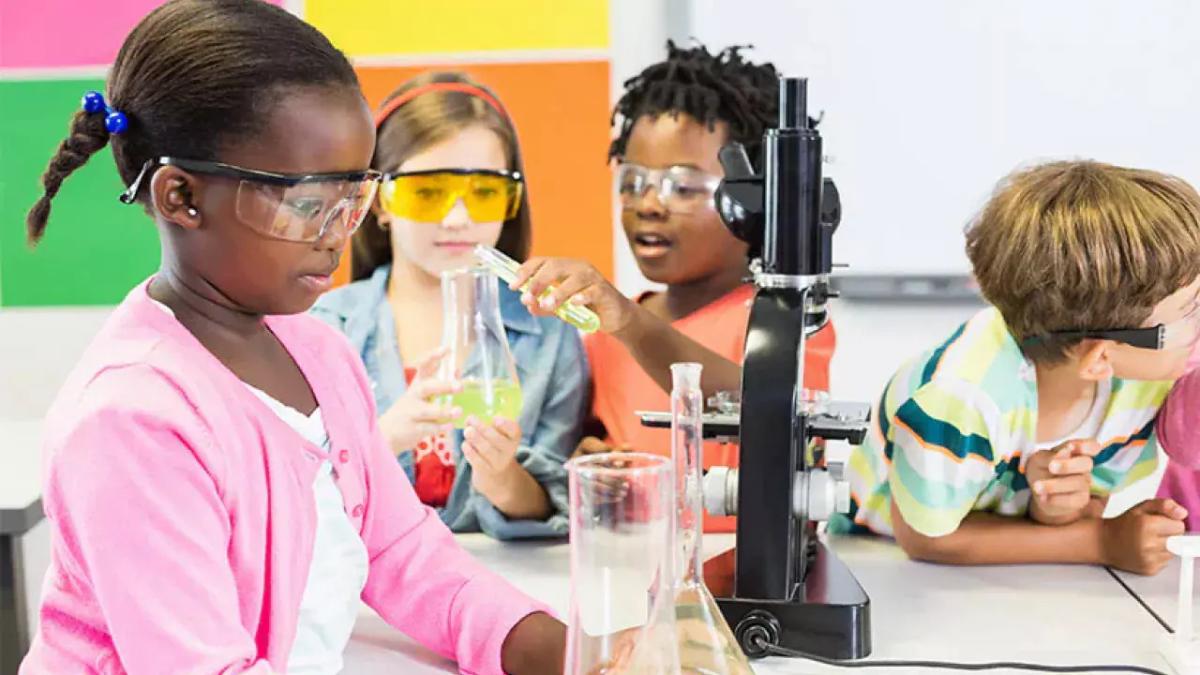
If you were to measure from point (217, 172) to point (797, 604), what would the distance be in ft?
2.04

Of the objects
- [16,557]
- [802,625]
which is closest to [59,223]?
[16,557]

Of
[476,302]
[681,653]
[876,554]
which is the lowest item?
[876,554]

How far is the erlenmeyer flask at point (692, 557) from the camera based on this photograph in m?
0.85

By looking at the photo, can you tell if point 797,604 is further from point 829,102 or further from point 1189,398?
point 829,102

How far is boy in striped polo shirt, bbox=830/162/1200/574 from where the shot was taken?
1295 mm

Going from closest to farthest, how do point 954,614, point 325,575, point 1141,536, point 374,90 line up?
point 325,575, point 954,614, point 1141,536, point 374,90

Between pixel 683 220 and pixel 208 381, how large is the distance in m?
0.90

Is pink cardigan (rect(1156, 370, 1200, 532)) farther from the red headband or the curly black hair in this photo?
the red headband

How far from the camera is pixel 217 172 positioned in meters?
→ 0.91

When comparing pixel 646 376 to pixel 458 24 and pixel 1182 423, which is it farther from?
pixel 458 24

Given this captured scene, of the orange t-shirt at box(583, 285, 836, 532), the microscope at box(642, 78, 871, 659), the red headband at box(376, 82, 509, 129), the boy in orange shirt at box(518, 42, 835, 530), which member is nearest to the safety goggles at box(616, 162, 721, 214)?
the boy in orange shirt at box(518, 42, 835, 530)

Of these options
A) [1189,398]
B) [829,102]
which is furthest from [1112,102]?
[1189,398]

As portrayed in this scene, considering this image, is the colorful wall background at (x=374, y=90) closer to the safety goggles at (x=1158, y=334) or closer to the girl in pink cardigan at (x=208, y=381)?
the safety goggles at (x=1158, y=334)

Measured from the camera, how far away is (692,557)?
2.89 feet
